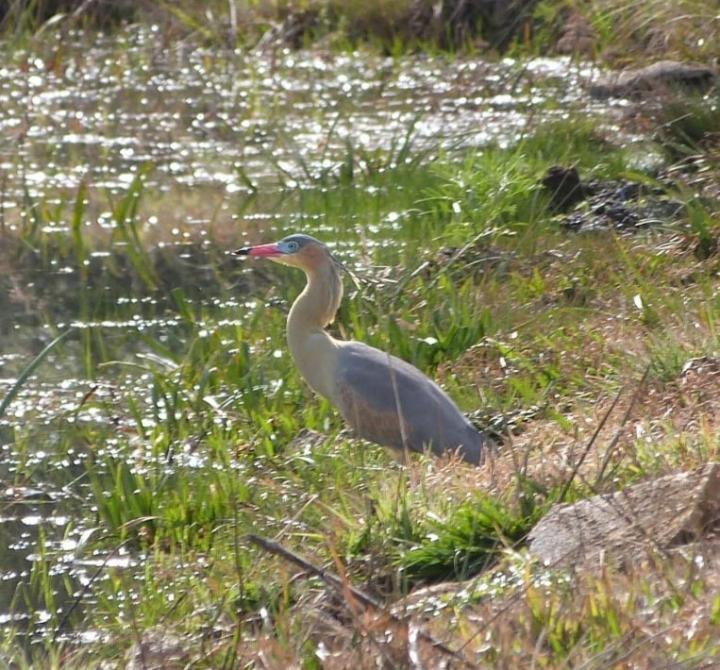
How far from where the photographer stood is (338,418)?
6539 mm

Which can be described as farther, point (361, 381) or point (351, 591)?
point (361, 381)

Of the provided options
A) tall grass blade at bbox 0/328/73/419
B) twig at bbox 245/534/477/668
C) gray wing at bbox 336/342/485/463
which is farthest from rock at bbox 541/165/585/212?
twig at bbox 245/534/477/668

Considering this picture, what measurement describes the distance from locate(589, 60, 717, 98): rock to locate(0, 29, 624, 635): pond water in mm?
206

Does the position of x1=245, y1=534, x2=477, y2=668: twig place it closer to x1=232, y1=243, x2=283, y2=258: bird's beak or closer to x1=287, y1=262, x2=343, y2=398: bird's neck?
x1=287, y1=262, x2=343, y2=398: bird's neck

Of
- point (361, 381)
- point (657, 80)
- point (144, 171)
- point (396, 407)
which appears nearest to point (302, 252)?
point (361, 381)

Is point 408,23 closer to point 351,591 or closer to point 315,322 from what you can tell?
point 315,322

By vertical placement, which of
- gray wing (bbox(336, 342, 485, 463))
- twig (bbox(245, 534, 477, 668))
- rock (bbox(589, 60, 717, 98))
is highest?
twig (bbox(245, 534, 477, 668))

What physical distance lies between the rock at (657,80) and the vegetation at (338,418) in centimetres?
47

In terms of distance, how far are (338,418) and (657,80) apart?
191 inches

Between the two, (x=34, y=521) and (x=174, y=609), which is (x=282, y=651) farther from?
(x=34, y=521)

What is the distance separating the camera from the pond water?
641cm

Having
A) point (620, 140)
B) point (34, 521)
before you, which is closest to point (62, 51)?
point (620, 140)

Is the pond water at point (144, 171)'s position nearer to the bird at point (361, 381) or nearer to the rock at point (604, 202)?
the rock at point (604, 202)

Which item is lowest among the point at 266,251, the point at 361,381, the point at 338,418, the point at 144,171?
the point at 144,171
